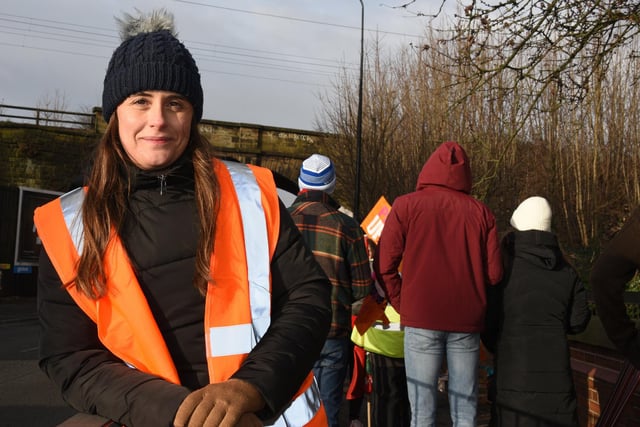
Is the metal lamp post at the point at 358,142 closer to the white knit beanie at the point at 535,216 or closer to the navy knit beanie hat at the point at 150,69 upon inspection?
the white knit beanie at the point at 535,216

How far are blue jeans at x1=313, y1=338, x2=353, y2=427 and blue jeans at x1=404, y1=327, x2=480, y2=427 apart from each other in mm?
498

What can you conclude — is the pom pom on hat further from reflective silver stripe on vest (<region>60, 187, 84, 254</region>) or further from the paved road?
Result: reflective silver stripe on vest (<region>60, 187, 84, 254</region>)

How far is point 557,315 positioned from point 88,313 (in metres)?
3.11

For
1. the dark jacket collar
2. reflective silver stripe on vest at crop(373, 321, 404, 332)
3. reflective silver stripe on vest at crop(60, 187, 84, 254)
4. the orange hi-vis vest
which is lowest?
reflective silver stripe on vest at crop(373, 321, 404, 332)

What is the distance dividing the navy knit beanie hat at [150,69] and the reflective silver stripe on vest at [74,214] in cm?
26

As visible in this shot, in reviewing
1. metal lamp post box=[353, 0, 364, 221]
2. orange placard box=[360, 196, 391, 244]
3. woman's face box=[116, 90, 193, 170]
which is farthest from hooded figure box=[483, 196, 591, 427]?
metal lamp post box=[353, 0, 364, 221]

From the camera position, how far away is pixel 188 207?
75.1 inches

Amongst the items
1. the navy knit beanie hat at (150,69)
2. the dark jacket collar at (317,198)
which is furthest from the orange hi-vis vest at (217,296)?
the dark jacket collar at (317,198)

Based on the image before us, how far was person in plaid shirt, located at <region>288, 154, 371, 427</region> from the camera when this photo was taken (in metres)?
4.66

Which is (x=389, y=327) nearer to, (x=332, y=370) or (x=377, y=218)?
(x=332, y=370)

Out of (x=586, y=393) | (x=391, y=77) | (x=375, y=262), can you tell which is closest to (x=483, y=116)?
(x=391, y=77)

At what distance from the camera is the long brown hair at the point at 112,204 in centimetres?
175

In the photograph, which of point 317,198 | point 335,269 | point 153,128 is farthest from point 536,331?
point 153,128

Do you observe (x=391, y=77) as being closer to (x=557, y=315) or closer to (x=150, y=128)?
(x=557, y=315)
